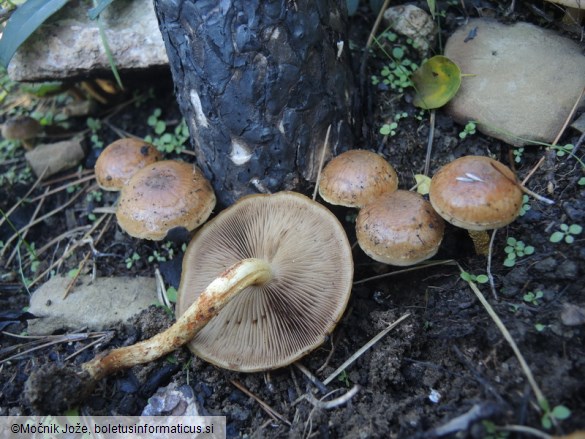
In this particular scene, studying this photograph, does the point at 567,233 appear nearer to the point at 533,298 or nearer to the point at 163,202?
the point at 533,298

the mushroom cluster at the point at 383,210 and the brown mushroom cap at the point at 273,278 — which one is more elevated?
the mushroom cluster at the point at 383,210

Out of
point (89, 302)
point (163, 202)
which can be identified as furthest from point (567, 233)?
point (89, 302)

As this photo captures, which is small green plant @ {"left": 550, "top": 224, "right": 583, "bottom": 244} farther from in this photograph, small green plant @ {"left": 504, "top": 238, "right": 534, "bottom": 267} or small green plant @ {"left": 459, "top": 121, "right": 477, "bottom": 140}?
small green plant @ {"left": 459, "top": 121, "right": 477, "bottom": 140}

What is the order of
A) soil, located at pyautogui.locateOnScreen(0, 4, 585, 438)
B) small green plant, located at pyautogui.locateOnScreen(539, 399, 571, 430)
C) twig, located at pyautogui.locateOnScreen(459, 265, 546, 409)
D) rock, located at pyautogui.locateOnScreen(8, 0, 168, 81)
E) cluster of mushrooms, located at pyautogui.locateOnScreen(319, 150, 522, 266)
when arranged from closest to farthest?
1. small green plant, located at pyautogui.locateOnScreen(539, 399, 571, 430)
2. twig, located at pyautogui.locateOnScreen(459, 265, 546, 409)
3. soil, located at pyautogui.locateOnScreen(0, 4, 585, 438)
4. cluster of mushrooms, located at pyautogui.locateOnScreen(319, 150, 522, 266)
5. rock, located at pyautogui.locateOnScreen(8, 0, 168, 81)

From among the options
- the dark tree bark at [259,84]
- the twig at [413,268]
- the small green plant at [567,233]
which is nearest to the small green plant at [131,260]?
the dark tree bark at [259,84]

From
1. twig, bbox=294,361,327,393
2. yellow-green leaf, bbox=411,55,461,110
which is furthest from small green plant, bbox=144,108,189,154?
twig, bbox=294,361,327,393

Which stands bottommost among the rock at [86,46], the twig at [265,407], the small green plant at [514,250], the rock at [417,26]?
the twig at [265,407]

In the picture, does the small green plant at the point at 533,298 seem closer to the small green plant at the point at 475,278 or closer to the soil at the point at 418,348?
the soil at the point at 418,348

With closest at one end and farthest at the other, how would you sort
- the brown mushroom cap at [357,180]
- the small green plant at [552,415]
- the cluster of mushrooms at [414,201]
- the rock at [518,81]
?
1. the small green plant at [552,415]
2. the cluster of mushrooms at [414,201]
3. the brown mushroom cap at [357,180]
4. the rock at [518,81]
